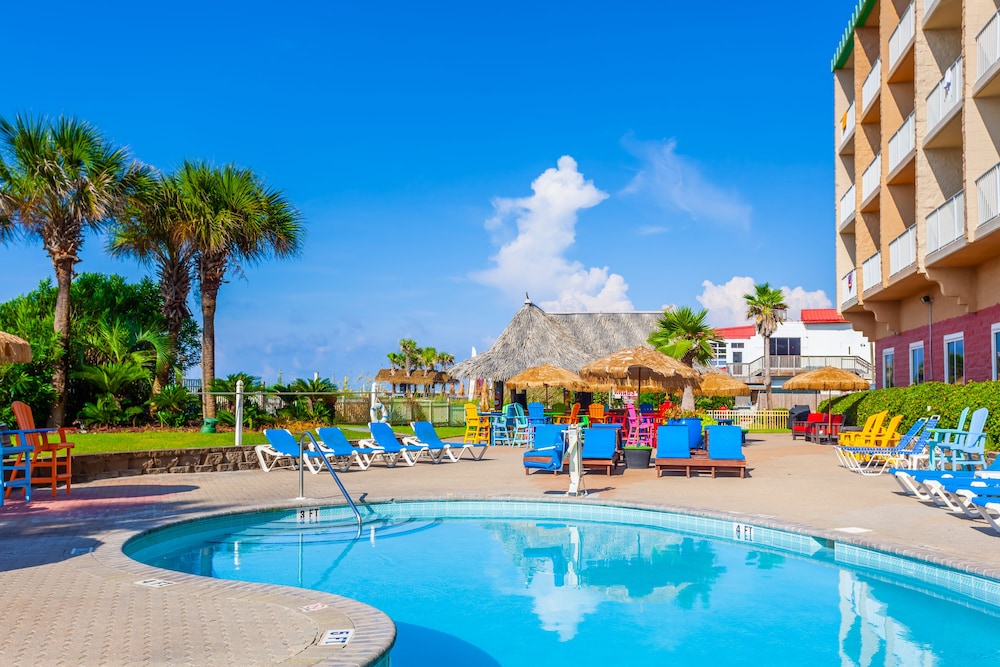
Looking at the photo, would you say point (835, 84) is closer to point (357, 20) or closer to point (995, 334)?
point (995, 334)

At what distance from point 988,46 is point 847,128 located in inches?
451

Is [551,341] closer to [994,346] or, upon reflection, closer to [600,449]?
[994,346]

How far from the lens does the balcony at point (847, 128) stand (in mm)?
25081

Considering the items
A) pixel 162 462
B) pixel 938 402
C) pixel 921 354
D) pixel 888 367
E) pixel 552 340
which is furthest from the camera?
pixel 552 340

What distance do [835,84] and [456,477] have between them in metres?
21.6

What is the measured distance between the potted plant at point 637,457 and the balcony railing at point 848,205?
13565mm

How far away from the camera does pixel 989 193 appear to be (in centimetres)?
1420

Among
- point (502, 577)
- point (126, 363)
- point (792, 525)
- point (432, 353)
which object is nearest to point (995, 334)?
point (792, 525)

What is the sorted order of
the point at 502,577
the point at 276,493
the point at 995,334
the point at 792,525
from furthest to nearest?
the point at 995,334
the point at 276,493
the point at 792,525
the point at 502,577

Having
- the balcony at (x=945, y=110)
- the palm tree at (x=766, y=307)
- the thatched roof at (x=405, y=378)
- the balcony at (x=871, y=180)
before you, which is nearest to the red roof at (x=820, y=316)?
the palm tree at (x=766, y=307)

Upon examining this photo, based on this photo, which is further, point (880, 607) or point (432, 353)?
point (432, 353)

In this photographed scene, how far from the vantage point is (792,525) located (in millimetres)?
8609

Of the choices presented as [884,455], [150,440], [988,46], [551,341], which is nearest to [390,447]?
[150,440]

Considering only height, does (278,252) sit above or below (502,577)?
above
